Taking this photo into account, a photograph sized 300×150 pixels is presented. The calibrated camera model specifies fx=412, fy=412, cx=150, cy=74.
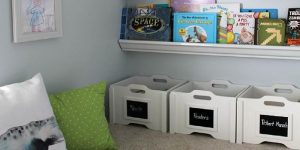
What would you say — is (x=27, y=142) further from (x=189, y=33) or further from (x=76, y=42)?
(x=189, y=33)

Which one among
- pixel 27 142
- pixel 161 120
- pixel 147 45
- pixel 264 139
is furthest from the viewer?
pixel 147 45

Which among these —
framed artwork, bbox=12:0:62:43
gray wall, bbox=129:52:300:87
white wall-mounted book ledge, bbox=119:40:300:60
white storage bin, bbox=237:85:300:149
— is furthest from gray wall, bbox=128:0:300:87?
framed artwork, bbox=12:0:62:43

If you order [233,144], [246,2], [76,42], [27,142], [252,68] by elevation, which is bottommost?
[233,144]

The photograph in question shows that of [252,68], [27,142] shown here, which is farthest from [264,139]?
[27,142]

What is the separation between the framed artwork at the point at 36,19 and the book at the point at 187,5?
0.82m

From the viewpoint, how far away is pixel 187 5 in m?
2.60

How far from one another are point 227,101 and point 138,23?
2.72ft

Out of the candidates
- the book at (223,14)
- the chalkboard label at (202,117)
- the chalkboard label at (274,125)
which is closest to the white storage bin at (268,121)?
the chalkboard label at (274,125)

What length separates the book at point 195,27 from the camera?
249 centimetres

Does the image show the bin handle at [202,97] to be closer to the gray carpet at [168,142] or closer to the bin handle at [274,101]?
the gray carpet at [168,142]

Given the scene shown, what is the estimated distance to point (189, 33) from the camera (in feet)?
8.41

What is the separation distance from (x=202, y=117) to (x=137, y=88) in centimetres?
44

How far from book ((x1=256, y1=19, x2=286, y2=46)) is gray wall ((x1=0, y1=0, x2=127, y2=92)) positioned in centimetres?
93

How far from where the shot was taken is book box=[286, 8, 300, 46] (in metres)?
2.29
